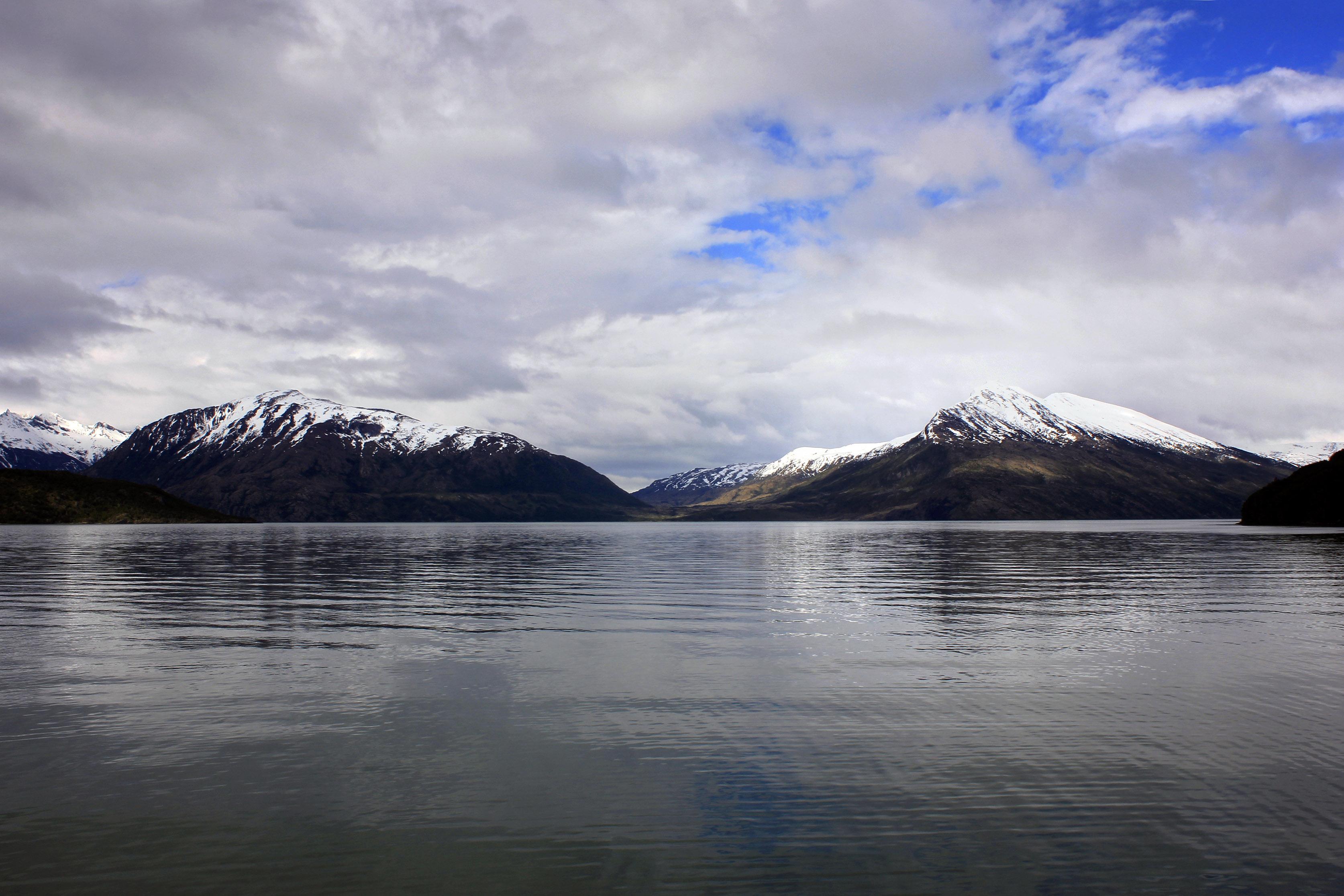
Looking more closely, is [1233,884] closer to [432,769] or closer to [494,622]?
[432,769]

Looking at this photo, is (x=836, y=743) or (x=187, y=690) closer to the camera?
(x=836, y=743)

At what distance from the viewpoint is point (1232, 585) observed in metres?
51.8

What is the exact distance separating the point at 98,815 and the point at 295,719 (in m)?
5.93

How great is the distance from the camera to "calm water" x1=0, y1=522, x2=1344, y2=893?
1134 centimetres

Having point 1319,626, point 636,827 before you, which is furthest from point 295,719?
point 1319,626

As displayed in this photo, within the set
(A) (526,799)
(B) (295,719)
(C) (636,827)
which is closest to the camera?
(C) (636,827)

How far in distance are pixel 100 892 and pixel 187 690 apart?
12.4m

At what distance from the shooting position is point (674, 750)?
16641 millimetres

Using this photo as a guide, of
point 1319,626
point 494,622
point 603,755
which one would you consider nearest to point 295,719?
point 603,755

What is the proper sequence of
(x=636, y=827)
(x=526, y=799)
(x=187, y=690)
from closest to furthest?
(x=636, y=827) < (x=526, y=799) < (x=187, y=690)

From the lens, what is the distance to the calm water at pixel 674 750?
11.3m

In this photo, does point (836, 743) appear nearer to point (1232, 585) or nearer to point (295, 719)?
point (295, 719)

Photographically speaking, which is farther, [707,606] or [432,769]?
[707,606]

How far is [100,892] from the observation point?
10586 millimetres
